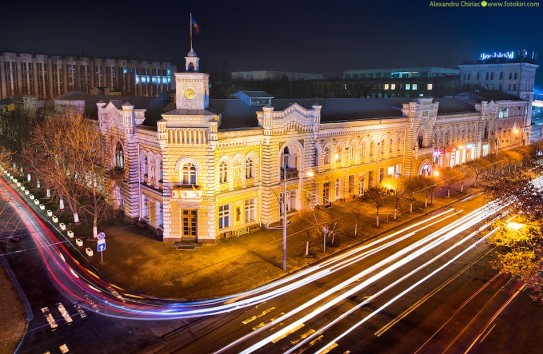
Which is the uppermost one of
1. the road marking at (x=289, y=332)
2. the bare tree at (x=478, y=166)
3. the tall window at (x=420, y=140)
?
the tall window at (x=420, y=140)

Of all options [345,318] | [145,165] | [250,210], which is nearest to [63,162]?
[145,165]

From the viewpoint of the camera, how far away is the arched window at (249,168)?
47.6 m

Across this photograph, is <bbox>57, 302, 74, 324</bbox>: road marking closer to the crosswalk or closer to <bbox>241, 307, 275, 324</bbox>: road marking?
the crosswalk

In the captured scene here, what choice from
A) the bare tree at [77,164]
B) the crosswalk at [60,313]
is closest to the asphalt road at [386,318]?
the crosswalk at [60,313]

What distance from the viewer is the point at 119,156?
53406 mm

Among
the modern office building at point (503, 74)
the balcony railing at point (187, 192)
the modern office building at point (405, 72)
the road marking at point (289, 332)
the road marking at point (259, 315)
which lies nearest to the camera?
the road marking at point (289, 332)

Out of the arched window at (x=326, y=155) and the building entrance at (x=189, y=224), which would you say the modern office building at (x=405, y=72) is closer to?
the arched window at (x=326, y=155)

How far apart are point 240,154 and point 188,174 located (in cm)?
596

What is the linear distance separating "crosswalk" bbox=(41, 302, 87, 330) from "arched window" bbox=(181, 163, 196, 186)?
644 inches

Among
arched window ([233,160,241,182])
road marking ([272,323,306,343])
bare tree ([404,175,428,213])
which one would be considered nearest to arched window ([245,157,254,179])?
arched window ([233,160,241,182])

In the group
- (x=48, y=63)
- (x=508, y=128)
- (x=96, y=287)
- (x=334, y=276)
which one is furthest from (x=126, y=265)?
(x=48, y=63)

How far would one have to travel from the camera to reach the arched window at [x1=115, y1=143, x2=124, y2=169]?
2078 inches

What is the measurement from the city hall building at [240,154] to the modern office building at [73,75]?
268 feet

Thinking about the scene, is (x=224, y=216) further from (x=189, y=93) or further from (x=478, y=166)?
(x=478, y=166)
